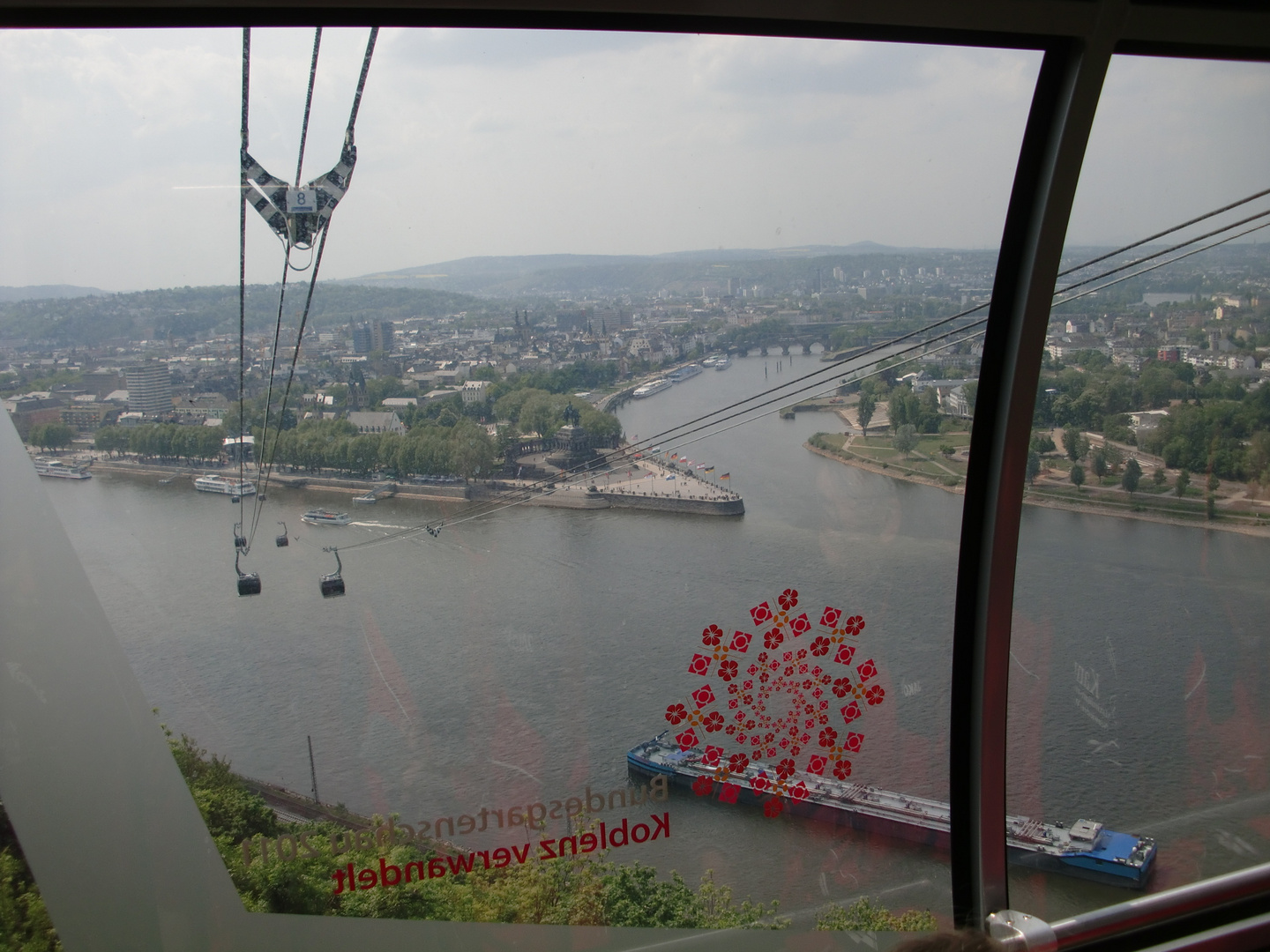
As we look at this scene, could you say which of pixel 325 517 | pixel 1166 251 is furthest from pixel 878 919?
pixel 1166 251

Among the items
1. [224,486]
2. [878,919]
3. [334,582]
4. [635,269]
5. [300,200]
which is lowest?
[878,919]

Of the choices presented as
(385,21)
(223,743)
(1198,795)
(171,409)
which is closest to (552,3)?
(385,21)

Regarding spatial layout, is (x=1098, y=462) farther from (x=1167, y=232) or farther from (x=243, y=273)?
(x=243, y=273)

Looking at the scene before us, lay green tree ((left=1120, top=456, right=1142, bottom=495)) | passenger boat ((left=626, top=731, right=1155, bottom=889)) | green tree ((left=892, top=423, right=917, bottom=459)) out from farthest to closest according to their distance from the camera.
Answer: green tree ((left=1120, top=456, right=1142, bottom=495)) < green tree ((left=892, top=423, right=917, bottom=459)) < passenger boat ((left=626, top=731, right=1155, bottom=889))

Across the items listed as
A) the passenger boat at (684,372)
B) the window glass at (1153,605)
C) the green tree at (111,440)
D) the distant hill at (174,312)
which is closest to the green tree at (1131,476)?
the window glass at (1153,605)

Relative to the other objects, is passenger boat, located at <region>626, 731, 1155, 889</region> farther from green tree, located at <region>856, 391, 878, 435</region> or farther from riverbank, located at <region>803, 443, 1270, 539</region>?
green tree, located at <region>856, 391, 878, 435</region>

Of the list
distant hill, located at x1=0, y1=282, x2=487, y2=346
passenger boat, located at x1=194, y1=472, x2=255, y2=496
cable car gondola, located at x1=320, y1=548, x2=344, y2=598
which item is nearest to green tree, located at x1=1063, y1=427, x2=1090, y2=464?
distant hill, located at x1=0, y1=282, x2=487, y2=346
